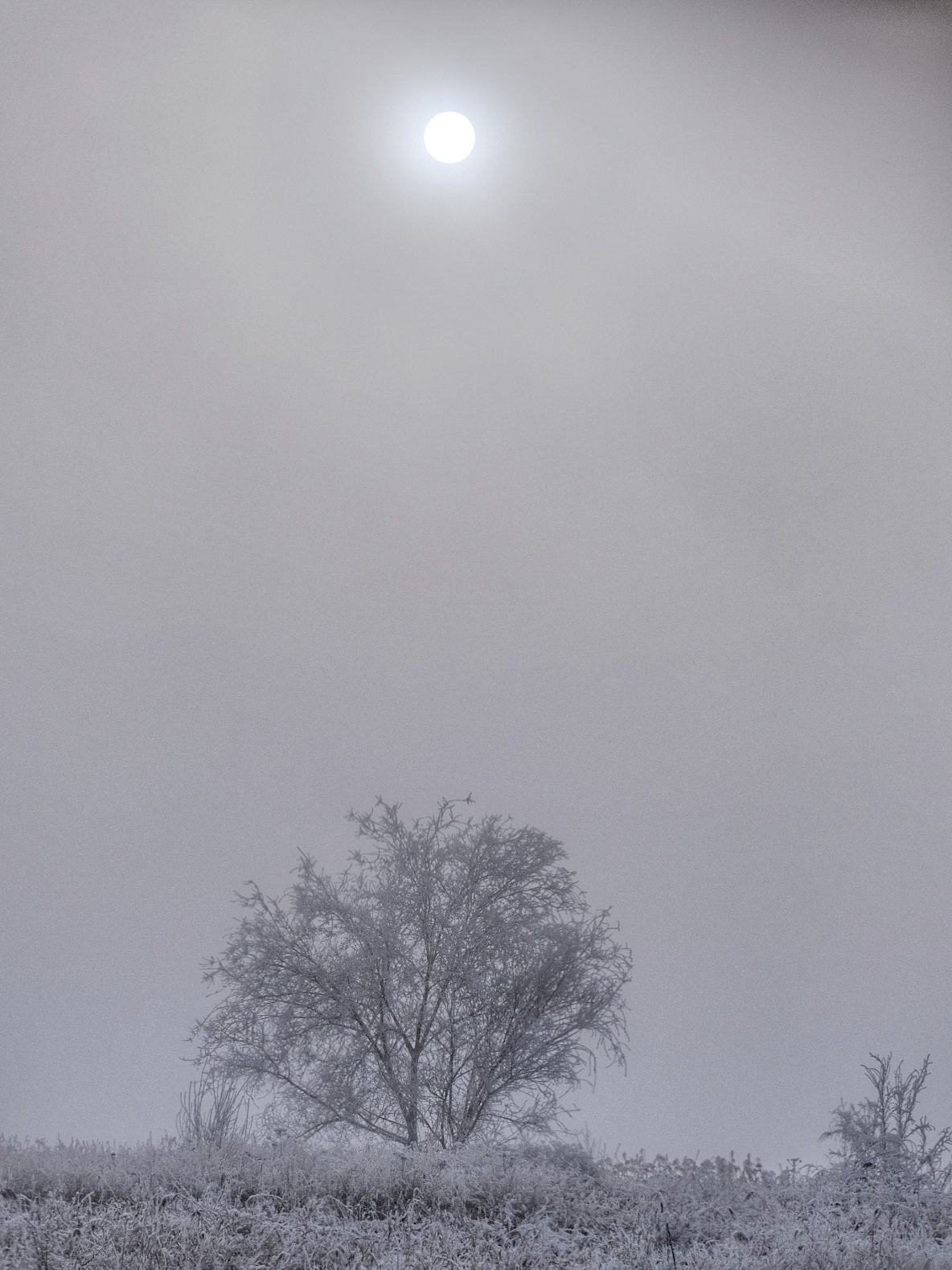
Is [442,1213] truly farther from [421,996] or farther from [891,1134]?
[891,1134]

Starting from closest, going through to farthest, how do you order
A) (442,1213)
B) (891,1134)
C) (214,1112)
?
(442,1213), (891,1134), (214,1112)

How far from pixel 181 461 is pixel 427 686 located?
9.48 ft

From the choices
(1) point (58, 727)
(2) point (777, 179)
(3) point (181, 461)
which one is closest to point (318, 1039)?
(1) point (58, 727)

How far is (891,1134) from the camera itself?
148 inches

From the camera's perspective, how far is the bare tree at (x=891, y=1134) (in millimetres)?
3465

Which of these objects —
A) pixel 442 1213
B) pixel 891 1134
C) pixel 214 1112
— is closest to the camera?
pixel 442 1213

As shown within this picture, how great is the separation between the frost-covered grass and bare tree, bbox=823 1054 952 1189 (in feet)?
0.42

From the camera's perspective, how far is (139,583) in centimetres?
638

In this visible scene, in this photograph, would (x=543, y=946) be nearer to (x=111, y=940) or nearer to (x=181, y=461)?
(x=111, y=940)

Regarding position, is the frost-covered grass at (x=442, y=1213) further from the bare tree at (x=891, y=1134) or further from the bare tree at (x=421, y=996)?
the bare tree at (x=421, y=996)

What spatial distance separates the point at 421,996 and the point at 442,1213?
1.01m

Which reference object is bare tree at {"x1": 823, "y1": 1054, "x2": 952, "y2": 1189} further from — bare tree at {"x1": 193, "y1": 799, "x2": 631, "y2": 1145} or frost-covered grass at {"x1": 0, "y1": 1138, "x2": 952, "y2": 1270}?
bare tree at {"x1": 193, "y1": 799, "x2": 631, "y2": 1145}

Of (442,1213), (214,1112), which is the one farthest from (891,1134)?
(214,1112)

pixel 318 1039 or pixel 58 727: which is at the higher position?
pixel 58 727
